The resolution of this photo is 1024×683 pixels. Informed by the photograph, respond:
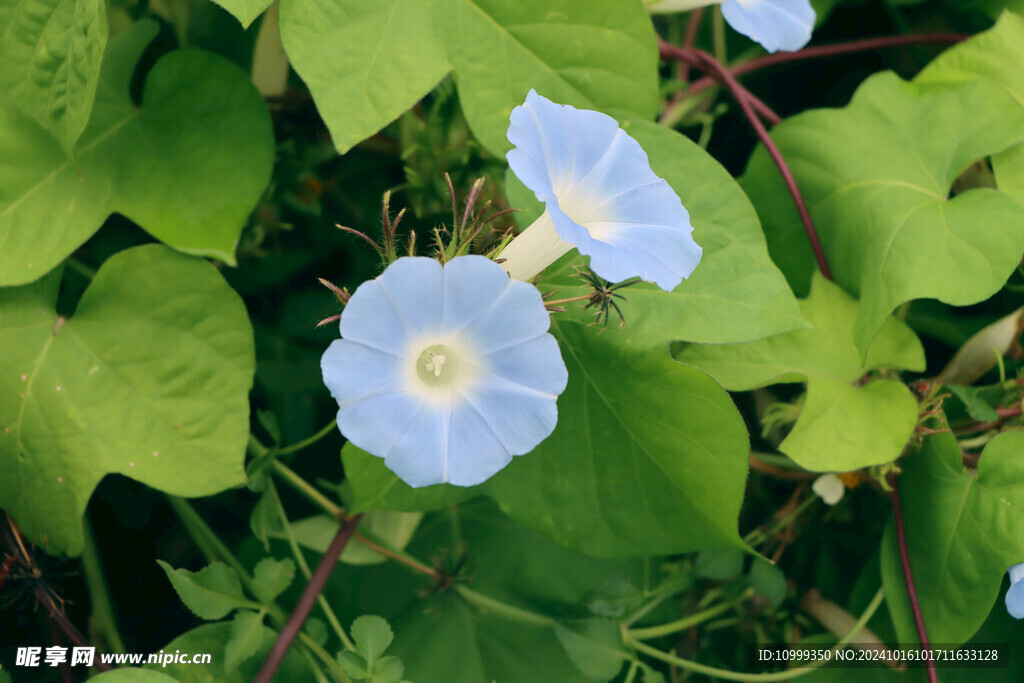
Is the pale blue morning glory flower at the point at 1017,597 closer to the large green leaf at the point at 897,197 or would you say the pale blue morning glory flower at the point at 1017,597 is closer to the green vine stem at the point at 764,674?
the green vine stem at the point at 764,674

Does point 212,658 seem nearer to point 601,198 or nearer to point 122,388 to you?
point 122,388

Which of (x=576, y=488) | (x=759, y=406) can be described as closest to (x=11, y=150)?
(x=576, y=488)

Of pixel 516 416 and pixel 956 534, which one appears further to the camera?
pixel 956 534

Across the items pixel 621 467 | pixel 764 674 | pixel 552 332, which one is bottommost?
pixel 764 674

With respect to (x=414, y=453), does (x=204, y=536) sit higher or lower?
lower

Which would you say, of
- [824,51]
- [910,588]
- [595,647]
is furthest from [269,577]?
[824,51]

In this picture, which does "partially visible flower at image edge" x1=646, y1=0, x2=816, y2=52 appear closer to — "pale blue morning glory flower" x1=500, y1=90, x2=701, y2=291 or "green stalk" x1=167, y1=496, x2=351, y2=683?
"pale blue morning glory flower" x1=500, y1=90, x2=701, y2=291
